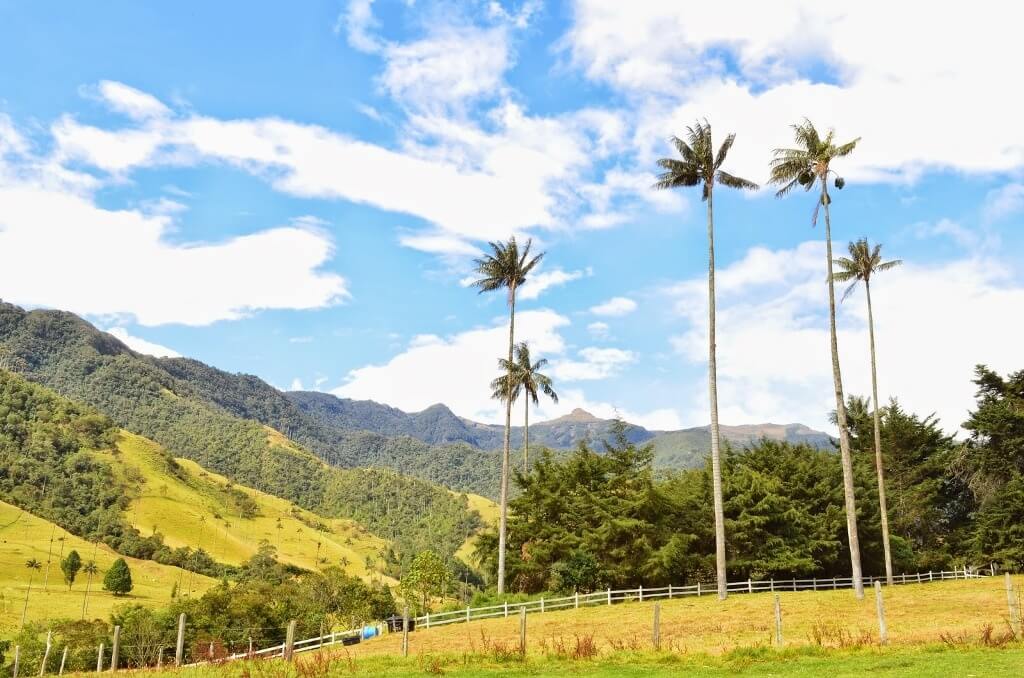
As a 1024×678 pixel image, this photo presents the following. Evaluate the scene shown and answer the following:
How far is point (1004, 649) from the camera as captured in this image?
18.3 m

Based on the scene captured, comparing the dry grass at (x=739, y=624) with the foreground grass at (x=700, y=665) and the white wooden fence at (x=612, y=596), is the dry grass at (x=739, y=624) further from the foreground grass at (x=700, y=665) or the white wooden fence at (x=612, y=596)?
the white wooden fence at (x=612, y=596)

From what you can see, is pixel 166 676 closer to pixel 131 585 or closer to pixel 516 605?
pixel 516 605

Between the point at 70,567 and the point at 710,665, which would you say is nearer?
the point at 710,665

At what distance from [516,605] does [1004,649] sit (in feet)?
90.2

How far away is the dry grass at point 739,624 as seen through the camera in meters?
23.0

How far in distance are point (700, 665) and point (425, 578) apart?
3799 cm

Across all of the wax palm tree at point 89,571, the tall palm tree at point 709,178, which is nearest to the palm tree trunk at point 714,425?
the tall palm tree at point 709,178

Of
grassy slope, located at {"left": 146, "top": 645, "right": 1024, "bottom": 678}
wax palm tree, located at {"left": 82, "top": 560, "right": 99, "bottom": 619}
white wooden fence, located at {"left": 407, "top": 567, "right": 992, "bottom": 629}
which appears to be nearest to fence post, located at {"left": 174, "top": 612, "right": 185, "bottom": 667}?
grassy slope, located at {"left": 146, "top": 645, "right": 1024, "bottom": 678}

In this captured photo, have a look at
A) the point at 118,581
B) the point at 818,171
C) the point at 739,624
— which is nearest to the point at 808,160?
the point at 818,171

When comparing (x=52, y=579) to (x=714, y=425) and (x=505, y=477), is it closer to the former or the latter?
(x=505, y=477)

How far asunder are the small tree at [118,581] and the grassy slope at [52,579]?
1516mm

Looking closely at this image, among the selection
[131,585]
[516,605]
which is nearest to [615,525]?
[516,605]

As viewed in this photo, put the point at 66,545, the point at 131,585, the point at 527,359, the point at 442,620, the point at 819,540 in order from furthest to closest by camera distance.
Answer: the point at 66,545, the point at 131,585, the point at 527,359, the point at 819,540, the point at 442,620

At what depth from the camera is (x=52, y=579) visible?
152500mm
